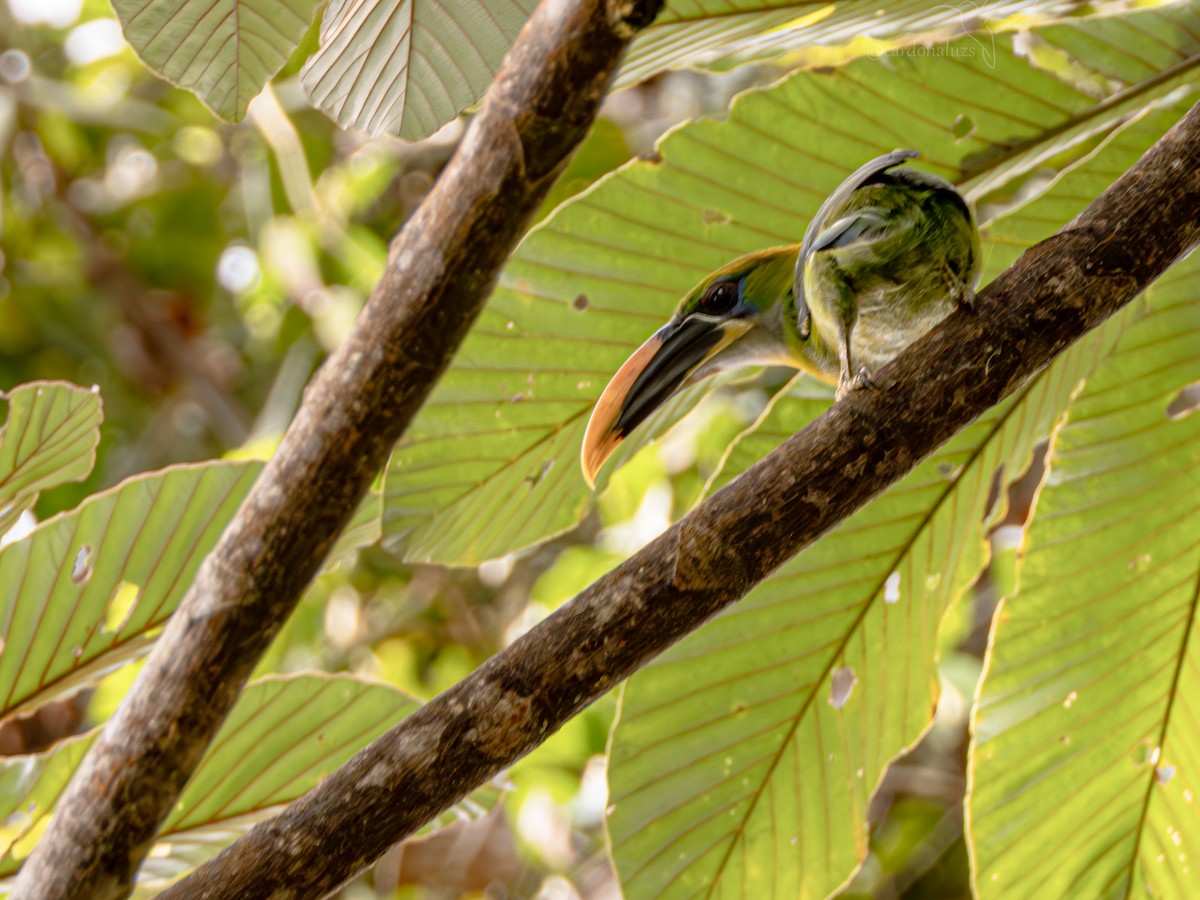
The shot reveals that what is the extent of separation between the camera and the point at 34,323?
369 centimetres

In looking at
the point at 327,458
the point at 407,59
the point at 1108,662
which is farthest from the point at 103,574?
the point at 1108,662

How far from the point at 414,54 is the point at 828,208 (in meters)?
0.37

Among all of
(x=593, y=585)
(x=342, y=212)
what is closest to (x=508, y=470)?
(x=593, y=585)

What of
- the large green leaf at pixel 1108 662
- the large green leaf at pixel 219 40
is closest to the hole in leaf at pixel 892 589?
the large green leaf at pixel 1108 662

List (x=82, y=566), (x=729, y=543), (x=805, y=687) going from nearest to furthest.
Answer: (x=729, y=543) → (x=82, y=566) → (x=805, y=687)

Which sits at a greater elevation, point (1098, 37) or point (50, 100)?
point (50, 100)

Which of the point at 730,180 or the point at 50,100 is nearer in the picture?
the point at 730,180

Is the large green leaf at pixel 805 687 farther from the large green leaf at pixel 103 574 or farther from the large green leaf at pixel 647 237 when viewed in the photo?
the large green leaf at pixel 103 574

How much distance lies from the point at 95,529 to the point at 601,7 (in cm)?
77

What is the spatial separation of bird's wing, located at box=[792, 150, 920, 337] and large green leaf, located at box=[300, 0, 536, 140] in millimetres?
298

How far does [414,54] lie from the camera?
1.00 m

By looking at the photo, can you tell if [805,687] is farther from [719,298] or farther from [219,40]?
[219,40]

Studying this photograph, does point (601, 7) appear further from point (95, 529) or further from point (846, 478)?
point (95, 529)

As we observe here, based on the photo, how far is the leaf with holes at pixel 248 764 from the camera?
1.28m
